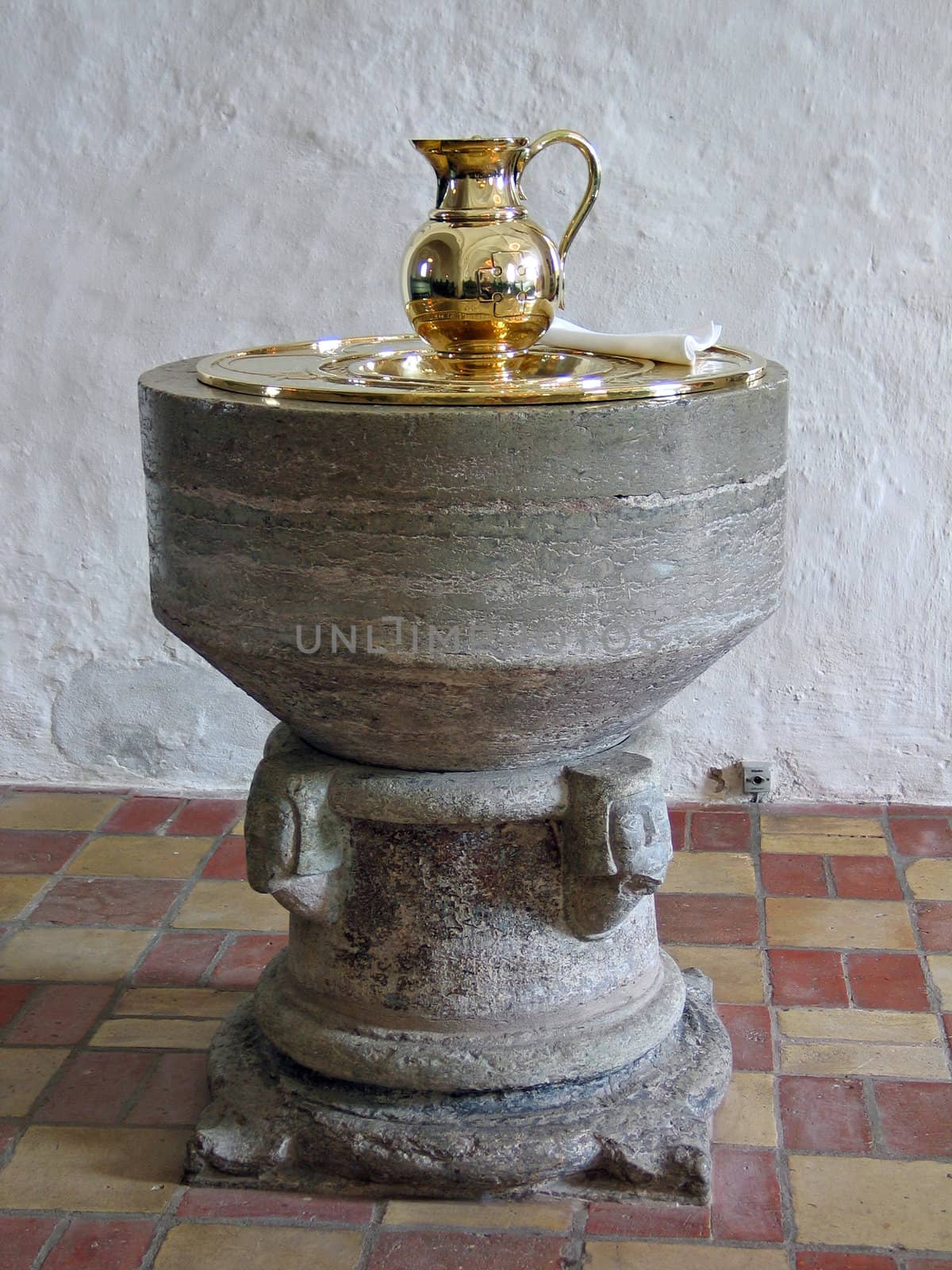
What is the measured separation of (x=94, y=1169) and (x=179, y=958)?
2.20 feet

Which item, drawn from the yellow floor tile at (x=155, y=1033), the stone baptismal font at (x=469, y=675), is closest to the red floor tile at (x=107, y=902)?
the yellow floor tile at (x=155, y=1033)

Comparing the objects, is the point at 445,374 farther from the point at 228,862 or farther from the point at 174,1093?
the point at 228,862

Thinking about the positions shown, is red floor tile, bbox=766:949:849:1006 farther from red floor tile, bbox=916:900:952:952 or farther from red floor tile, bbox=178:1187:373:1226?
red floor tile, bbox=178:1187:373:1226

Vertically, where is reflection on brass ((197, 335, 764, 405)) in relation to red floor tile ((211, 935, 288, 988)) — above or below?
above

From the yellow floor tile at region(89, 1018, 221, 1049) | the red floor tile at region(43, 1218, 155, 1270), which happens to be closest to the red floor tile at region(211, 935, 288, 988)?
the yellow floor tile at region(89, 1018, 221, 1049)

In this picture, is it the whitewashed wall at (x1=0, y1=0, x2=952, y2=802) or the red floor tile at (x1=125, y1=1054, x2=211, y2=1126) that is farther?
the whitewashed wall at (x1=0, y1=0, x2=952, y2=802)

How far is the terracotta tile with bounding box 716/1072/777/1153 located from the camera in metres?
2.28

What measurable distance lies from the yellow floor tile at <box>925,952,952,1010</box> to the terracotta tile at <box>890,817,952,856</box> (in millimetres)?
468

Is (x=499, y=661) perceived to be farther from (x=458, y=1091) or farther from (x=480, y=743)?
(x=458, y=1091)

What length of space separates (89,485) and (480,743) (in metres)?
1.75

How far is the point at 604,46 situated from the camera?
3.14 meters

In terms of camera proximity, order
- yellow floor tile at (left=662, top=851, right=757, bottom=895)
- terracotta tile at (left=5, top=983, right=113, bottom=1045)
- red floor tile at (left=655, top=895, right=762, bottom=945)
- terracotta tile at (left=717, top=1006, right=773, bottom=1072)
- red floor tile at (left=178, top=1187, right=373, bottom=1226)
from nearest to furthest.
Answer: red floor tile at (left=178, top=1187, right=373, bottom=1226), terracotta tile at (left=717, top=1006, right=773, bottom=1072), terracotta tile at (left=5, top=983, right=113, bottom=1045), red floor tile at (left=655, top=895, right=762, bottom=945), yellow floor tile at (left=662, top=851, right=757, bottom=895)

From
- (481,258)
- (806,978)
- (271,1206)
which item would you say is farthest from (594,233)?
(271,1206)

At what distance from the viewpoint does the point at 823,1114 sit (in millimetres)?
2342
